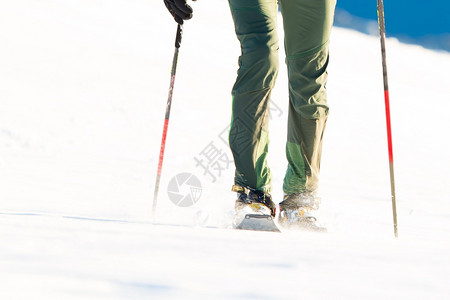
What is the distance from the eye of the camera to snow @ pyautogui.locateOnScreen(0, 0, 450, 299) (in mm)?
1503

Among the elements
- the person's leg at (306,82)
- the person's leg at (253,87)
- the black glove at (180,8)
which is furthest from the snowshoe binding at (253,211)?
the black glove at (180,8)

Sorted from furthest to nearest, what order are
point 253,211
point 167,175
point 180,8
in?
point 167,175
point 180,8
point 253,211

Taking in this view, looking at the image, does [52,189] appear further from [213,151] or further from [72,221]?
[213,151]

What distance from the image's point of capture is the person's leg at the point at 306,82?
2.84 m

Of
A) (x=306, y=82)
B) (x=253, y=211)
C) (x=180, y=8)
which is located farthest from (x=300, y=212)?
(x=180, y=8)

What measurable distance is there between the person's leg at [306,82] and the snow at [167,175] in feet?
1.23

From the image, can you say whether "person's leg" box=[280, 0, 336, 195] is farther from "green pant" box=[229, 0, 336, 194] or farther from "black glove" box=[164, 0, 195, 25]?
"black glove" box=[164, 0, 195, 25]

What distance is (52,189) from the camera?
378 centimetres

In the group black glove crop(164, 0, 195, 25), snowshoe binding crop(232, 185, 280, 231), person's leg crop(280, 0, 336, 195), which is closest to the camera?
snowshoe binding crop(232, 185, 280, 231)

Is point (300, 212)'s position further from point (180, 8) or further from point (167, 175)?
point (167, 175)

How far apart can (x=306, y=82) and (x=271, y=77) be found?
18cm

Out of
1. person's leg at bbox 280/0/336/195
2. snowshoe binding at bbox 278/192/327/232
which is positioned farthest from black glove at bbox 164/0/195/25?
snowshoe binding at bbox 278/192/327/232

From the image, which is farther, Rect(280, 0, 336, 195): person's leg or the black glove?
the black glove

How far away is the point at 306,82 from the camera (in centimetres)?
289
